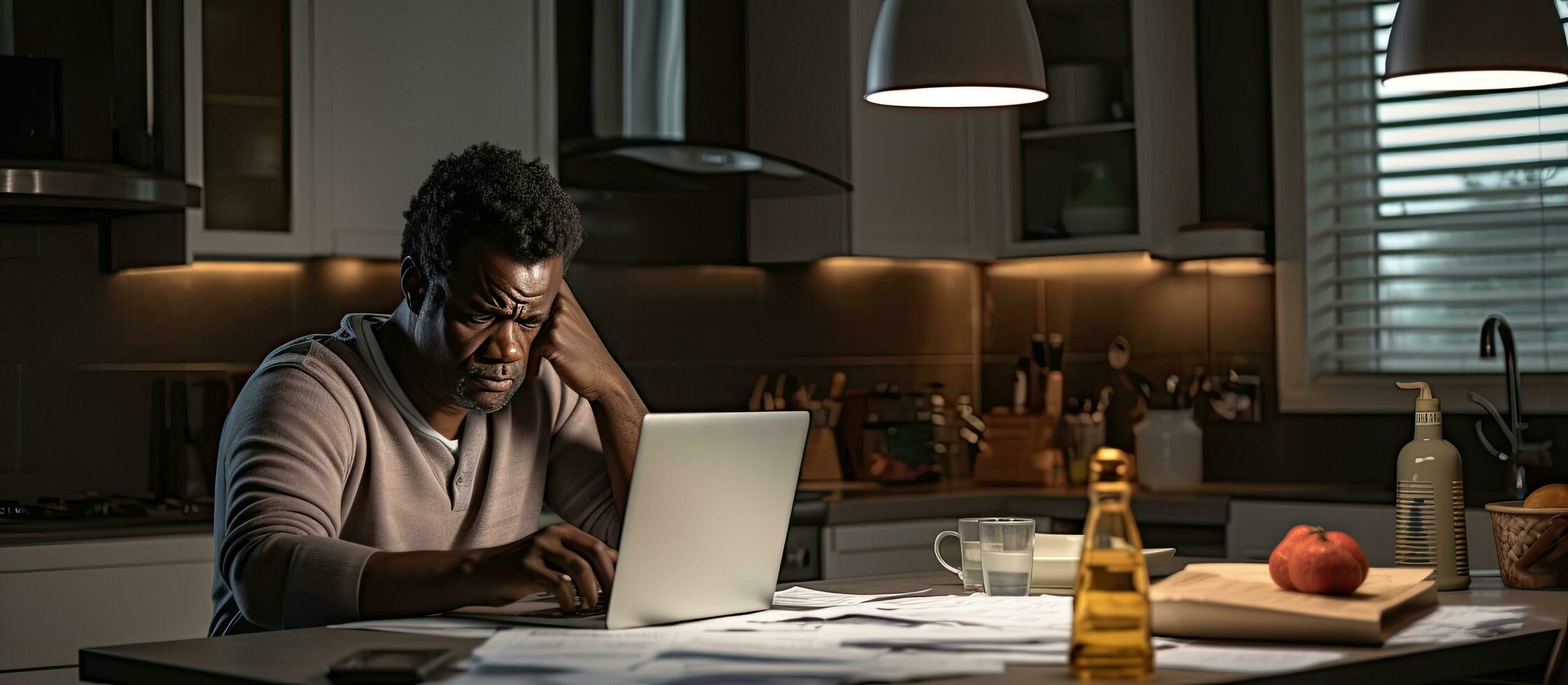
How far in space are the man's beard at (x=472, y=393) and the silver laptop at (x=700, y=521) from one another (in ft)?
1.08

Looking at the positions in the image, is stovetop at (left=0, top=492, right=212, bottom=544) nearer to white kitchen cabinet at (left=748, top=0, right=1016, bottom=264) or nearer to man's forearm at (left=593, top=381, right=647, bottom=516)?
man's forearm at (left=593, top=381, right=647, bottom=516)

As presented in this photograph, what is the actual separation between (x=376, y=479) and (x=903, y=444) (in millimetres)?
2595

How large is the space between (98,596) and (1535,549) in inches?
99.9

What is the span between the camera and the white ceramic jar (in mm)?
4527

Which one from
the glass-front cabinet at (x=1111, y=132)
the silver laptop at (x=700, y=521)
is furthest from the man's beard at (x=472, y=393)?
the glass-front cabinet at (x=1111, y=132)

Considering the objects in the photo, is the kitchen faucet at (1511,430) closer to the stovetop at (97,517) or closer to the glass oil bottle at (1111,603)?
the glass oil bottle at (1111,603)

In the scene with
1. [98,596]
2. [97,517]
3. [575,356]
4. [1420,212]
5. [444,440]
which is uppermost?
[1420,212]

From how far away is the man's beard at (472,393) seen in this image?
7.11 ft

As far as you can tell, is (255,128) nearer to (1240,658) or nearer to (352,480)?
(352,480)

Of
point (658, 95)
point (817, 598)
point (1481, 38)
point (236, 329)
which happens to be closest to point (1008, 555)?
point (817, 598)

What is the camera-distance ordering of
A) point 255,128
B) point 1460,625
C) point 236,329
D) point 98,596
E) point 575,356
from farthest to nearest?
point 236,329 < point 255,128 < point 98,596 < point 575,356 < point 1460,625

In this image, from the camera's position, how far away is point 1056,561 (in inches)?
83.2

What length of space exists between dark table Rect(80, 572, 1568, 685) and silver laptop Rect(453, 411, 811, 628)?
0.18 meters

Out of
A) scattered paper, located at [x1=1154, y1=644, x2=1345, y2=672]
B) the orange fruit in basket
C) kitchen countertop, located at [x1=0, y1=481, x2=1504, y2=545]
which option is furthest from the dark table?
kitchen countertop, located at [x1=0, y1=481, x2=1504, y2=545]
